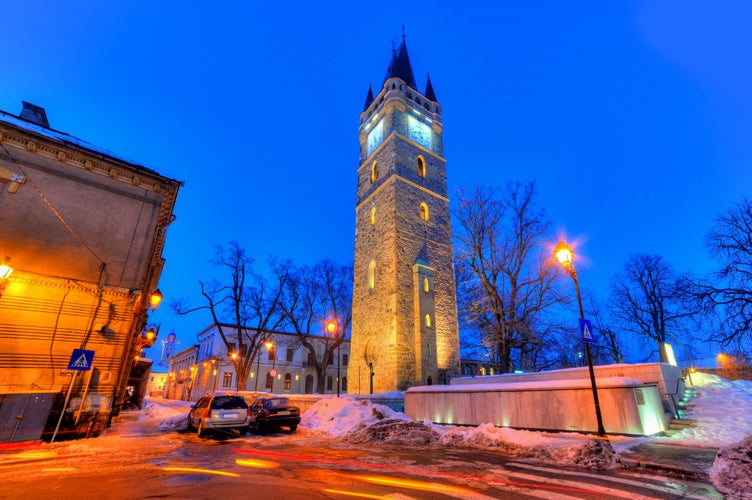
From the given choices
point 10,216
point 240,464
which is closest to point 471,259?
point 240,464

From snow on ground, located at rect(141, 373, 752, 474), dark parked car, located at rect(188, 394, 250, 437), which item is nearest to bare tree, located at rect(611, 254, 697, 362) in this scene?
snow on ground, located at rect(141, 373, 752, 474)

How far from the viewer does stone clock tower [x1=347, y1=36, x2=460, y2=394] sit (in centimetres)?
2441

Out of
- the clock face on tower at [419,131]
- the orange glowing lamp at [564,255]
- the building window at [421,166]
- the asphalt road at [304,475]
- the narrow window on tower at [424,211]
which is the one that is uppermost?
the clock face on tower at [419,131]

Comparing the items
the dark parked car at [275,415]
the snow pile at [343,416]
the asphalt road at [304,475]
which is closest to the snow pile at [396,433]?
the snow pile at [343,416]

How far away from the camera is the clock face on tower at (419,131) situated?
106 feet

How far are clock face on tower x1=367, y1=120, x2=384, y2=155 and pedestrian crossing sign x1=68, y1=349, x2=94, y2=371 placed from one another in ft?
89.8

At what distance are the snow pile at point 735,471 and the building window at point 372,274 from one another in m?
22.8

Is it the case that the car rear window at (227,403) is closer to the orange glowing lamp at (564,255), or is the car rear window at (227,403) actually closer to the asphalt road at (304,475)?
the asphalt road at (304,475)

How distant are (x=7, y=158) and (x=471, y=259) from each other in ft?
75.8

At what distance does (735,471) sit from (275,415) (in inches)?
505

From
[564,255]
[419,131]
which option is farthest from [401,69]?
[564,255]

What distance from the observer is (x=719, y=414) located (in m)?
11.0

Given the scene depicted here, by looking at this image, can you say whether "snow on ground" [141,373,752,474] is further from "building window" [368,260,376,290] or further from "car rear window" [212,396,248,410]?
"building window" [368,260,376,290]

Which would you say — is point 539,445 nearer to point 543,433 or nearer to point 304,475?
point 543,433
